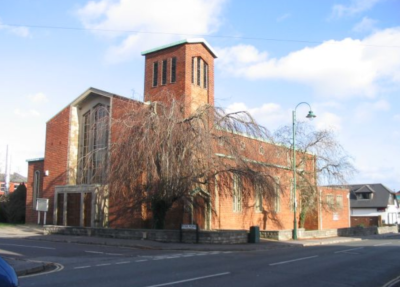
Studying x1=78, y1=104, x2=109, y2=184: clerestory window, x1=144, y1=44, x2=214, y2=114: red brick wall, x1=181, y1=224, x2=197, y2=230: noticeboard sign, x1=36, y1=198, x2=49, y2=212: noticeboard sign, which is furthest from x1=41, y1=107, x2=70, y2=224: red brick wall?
x1=181, y1=224, x2=197, y2=230: noticeboard sign

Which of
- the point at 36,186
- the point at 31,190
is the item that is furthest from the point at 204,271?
the point at 31,190

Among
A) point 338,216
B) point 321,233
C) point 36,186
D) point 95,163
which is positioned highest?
point 95,163

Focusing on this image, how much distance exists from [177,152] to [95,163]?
25.1 feet

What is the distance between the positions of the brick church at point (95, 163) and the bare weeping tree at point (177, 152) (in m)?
4.10

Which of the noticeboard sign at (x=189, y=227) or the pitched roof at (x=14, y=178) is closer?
the noticeboard sign at (x=189, y=227)

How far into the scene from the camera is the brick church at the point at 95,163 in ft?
91.2

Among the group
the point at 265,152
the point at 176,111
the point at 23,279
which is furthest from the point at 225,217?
the point at 23,279

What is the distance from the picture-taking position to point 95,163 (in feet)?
86.4

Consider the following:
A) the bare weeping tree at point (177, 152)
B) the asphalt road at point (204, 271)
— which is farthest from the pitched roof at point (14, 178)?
the asphalt road at point (204, 271)

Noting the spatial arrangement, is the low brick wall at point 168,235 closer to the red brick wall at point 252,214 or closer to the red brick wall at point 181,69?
the red brick wall at point 252,214

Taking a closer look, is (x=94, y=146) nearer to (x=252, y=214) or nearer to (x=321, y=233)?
(x=252, y=214)

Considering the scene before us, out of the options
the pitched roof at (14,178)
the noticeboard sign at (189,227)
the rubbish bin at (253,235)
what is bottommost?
the rubbish bin at (253,235)

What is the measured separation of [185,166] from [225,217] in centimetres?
1083

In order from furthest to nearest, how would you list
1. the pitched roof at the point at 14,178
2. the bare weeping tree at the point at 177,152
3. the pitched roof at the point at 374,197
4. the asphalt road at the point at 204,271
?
the pitched roof at the point at 14,178 < the pitched roof at the point at 374,197 < the bare weeping tree at the point at 177,152 < the asphalt road at the point at 204,271
